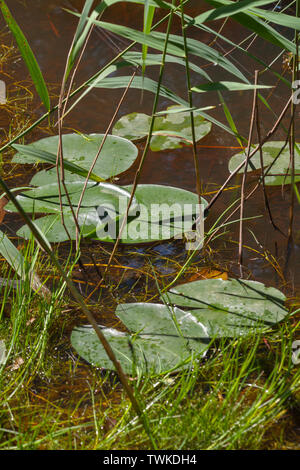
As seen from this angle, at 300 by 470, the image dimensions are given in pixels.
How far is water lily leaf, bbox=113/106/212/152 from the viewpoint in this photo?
69.6 inches

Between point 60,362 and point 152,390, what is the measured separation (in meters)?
0.21

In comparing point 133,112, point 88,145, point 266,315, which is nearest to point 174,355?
point 266,315

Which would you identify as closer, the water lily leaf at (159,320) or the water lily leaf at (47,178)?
the water lily leaf at (159,320)

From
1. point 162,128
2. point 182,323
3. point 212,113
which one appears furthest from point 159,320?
point 212,113

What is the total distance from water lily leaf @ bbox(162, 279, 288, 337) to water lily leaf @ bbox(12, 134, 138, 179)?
1.69ft

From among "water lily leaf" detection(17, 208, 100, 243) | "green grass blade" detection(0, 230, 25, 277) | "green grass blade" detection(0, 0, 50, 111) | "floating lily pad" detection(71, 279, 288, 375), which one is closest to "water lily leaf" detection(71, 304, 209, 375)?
"floating lily pad" detection(71, 279, 288, 375)

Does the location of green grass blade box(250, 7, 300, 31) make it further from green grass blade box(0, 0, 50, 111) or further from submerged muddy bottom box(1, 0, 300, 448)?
submerged muddy bottom box(1, 0, 300, 448)

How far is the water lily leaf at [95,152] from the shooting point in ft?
5.30

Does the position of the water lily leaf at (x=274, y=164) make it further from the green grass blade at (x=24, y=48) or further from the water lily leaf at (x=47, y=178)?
the green grass blade at (x=24, y=48)

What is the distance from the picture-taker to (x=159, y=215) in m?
1.43

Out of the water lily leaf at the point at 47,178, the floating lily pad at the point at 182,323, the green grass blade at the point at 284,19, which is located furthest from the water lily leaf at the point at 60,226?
the green grass blade at the point at 284,19

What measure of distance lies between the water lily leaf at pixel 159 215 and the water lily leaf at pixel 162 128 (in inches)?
12.0

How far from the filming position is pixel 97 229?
137cm
